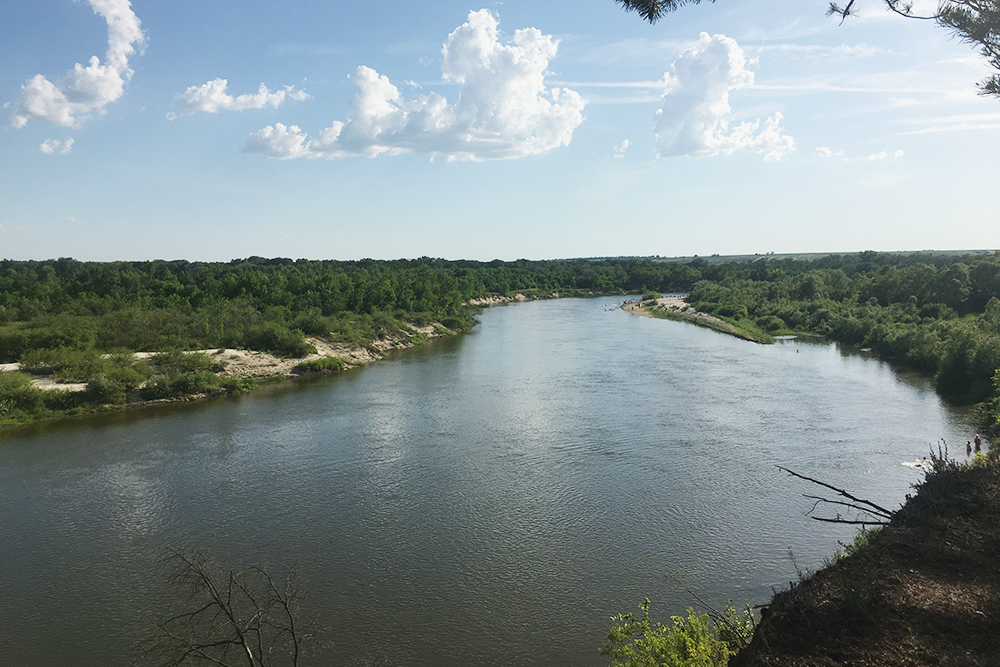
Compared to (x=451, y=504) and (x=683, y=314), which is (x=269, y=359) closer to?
(x=451, y=504)

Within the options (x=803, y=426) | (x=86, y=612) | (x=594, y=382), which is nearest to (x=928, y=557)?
(x=86, y=612)

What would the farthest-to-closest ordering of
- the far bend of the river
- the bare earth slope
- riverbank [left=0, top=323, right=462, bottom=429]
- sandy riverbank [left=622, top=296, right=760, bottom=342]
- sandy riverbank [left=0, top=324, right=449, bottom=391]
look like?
sandy riverbank [left=622, top=296, right=760, bottom=342], sandy riverbank [left=0, top=324, right=449, bottom=391], riverbank [left=0, top=323, right=462, bottom=429], the far bend of the river, the bare earth slope

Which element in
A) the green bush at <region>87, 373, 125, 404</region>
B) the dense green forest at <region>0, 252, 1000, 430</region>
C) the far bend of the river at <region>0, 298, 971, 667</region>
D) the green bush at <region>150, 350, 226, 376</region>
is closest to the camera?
the far bend of the river at <region>0, 298, 971, 667</region>

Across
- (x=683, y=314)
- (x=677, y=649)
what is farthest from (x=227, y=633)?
(x=683, y=314)

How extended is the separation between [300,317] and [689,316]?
39694 mm

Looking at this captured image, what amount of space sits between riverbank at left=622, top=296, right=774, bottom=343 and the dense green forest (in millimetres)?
1667

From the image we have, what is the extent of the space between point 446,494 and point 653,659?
9617 millimetres

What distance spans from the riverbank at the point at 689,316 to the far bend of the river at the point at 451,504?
1987 cm

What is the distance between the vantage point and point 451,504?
15203 millimetres

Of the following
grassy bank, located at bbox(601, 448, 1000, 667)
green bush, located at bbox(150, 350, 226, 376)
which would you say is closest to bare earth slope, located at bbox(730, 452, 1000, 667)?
grassy bank, located at bbox(601, 448, 1000, 667)

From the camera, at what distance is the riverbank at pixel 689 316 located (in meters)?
49.0

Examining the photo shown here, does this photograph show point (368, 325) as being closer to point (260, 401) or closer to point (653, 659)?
point (260, 401)

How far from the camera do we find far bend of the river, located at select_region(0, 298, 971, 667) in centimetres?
1067

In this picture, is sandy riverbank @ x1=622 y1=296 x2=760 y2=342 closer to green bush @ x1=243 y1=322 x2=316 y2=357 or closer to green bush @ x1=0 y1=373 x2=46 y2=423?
green bush @ x1=243 y1=322 x2=316 y2=357
